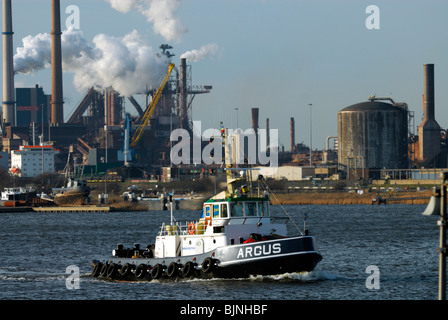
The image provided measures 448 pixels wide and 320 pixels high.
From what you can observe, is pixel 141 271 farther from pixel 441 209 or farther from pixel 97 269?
pixel 441 209

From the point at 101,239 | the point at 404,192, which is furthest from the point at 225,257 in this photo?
the point at 404,192

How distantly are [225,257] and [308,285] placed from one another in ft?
13.6

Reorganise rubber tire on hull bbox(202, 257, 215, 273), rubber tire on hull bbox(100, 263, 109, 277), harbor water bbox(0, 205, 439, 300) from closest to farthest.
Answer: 1. harbor water bbox(0, 205, 439, 300)
2. rubber tire on hull bbox(202, 257, 215, 273)
3. rubber tire on hull bbox(100, 263, 109, 277)

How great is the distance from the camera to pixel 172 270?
43094 millimetres

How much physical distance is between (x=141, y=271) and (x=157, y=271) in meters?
1.32

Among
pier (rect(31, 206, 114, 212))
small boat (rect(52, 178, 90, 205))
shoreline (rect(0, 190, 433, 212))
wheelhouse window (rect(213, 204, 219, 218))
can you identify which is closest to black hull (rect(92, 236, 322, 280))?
wheelhouse window (rect(213, 204, 219, 218))

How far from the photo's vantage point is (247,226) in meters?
42.8

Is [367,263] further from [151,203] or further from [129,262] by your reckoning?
[151,203]

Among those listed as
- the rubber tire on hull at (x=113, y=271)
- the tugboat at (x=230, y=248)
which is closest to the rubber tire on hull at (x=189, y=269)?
the tugboat at (x=230, y=248)

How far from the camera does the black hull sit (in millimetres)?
40469

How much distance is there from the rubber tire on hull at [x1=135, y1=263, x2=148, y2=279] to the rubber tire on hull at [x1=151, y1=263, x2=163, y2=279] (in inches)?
30.2

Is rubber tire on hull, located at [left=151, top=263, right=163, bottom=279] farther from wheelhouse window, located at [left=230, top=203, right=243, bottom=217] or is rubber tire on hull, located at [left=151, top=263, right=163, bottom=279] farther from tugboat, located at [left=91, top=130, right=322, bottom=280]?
wheelhouse window, located at [left=230, top=203, right=243, bottom=217]

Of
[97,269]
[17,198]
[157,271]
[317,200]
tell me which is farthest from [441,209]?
[317,200]

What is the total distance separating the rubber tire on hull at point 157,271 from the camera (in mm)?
43781
